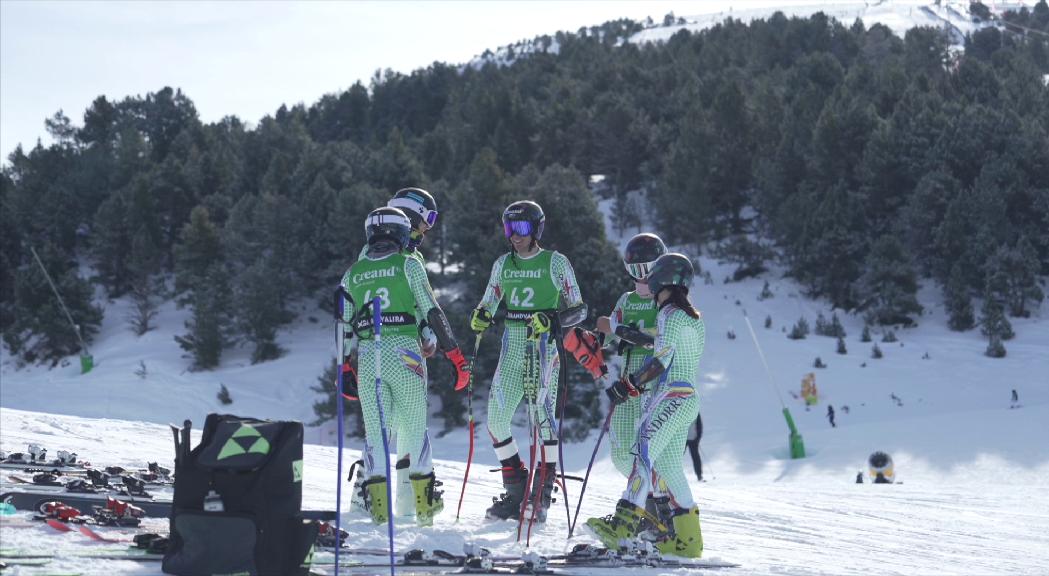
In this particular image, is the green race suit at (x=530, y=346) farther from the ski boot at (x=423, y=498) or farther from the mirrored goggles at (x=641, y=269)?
the ski boot at (x=423, y=498)

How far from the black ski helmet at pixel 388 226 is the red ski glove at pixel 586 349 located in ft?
5.20

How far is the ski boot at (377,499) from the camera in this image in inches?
327

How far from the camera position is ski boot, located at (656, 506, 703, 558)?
756cm

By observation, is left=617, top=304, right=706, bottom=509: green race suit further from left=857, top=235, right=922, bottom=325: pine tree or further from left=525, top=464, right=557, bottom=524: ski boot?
left=857, top=235, right=922, bottom=325: pine tree

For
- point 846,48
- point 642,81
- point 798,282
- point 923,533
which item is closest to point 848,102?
point 798,282

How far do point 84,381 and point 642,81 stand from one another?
3647cm

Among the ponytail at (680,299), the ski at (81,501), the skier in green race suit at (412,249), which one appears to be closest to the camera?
the ski at (81,501)

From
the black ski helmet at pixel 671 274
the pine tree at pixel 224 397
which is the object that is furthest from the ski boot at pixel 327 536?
the pine tree at pixel 224 397

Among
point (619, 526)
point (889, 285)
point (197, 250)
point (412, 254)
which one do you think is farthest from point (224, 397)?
point (619, 526)

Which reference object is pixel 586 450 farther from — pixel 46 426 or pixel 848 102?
pixel 848 102

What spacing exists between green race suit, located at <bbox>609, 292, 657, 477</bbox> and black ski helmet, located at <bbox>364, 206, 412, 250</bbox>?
6.13ft

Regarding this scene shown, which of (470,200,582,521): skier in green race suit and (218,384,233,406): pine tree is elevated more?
(218,384,233,406): pine tree

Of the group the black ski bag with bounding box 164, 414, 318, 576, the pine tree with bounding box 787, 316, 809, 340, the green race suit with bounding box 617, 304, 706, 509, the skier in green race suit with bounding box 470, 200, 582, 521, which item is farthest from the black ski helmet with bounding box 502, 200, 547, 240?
the pine tree with bounding box 787, 316, 809, 340

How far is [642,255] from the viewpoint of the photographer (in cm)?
875
